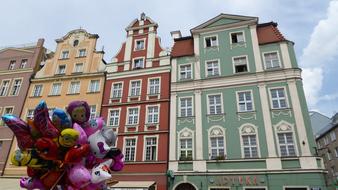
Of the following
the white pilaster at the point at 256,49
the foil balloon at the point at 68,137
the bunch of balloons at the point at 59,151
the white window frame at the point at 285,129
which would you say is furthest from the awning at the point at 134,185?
the foil balloon at the point at 68,137

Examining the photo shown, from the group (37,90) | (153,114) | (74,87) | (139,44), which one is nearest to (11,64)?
(37,90)

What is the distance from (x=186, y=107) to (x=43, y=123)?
45.3 feet

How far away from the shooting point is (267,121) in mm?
16156

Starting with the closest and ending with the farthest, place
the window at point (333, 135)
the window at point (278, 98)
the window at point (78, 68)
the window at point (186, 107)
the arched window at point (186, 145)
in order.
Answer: the window at point (278, 98) < the arched window at point (186, 145) < the window at point (186, 107) < the window at point (78, 68) < the window at point (333, 135)

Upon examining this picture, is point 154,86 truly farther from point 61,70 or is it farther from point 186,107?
point 61,70

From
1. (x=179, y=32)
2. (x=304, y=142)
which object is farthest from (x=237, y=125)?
(x=179, y=32)

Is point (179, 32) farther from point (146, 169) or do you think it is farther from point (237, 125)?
point (146, 169)

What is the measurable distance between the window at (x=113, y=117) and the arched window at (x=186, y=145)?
5333mm

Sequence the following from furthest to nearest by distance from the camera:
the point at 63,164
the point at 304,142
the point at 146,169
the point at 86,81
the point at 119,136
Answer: the point at 86,81 < the point at 119,136 < the point at 146,169 < the point at 304,142 < the point at 63,164

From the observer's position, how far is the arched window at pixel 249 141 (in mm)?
15703

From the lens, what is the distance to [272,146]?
15.4 meters

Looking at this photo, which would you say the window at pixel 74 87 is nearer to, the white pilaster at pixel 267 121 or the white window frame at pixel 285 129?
the white pilaster at pixel 267 121

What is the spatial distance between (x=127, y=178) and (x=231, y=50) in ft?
39.8

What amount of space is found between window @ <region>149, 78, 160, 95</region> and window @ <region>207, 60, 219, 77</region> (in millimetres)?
4041
